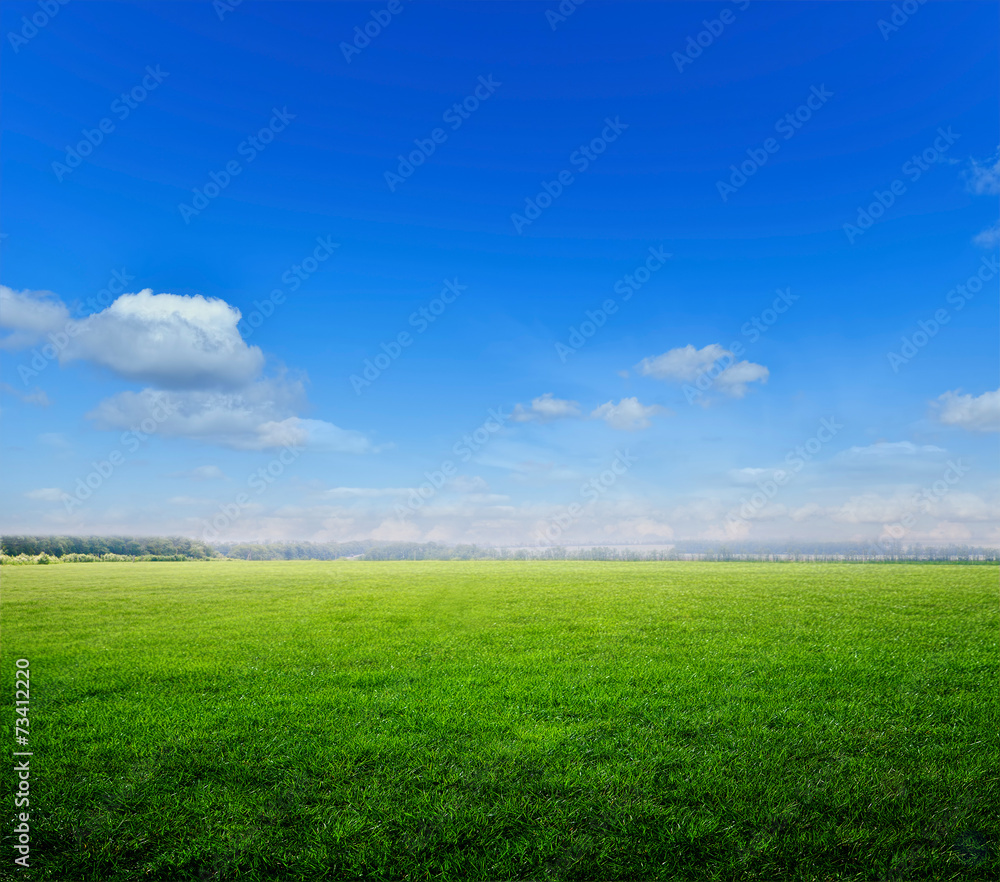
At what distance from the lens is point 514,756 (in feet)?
25.2

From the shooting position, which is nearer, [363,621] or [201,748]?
[201,748]

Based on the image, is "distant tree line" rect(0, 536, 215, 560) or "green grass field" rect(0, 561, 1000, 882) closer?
"green grass field" rect(0, 561, 1000, 882)

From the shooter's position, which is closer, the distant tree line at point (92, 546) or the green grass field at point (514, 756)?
the green grass field at point (514, 756)

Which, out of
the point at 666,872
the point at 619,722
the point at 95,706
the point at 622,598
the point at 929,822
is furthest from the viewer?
the point at 622,598

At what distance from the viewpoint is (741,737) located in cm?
834

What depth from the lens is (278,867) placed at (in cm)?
563

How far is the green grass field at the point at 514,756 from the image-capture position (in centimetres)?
573

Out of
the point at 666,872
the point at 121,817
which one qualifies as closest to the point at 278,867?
the point at 121,817

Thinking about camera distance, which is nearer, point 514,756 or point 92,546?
point 514,756

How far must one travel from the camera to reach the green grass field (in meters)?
5.73

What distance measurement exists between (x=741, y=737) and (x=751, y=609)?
1530cm

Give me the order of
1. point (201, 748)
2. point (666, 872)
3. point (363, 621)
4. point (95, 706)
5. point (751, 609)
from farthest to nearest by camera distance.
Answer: point (751, 609) < point (363, 621) < point (95, 706) < point (201, 748) < point (666, 872)

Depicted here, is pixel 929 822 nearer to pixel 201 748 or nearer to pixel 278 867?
pixel 278 867

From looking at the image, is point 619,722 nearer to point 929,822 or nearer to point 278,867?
point 929,822
